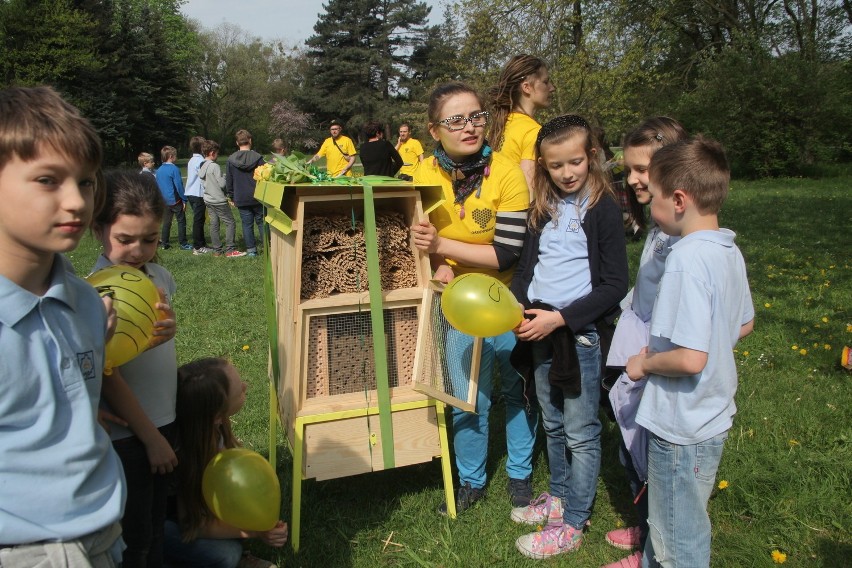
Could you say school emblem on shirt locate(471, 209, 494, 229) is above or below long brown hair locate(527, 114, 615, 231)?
below

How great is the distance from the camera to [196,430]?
109 inches

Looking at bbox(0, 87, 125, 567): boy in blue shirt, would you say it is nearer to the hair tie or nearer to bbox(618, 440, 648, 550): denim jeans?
Answer: the hair tie


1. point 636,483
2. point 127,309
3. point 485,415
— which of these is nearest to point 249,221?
point 485,415

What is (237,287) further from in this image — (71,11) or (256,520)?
(71,11)

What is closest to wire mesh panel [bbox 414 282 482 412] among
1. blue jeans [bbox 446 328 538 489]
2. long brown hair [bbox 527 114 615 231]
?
blue jeans [bbox 446 328 538 489]

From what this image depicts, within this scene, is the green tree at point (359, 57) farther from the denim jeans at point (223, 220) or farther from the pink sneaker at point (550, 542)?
the pink sneaker at point (550, 542)

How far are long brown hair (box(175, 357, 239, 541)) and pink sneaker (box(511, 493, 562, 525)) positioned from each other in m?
Answer: 1.54

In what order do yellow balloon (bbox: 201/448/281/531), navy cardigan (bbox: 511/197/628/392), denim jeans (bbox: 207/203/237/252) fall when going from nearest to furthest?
yellow balloon (bbox: 201/448/281/531)
navy cardigan (bbox: 511/197/628/392)
denim jeans (bbox: 207/203/237/252)

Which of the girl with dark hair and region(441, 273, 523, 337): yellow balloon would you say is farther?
region(441, 273, 523, 337): yellow balloon

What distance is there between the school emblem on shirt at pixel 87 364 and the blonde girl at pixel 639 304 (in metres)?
1.94

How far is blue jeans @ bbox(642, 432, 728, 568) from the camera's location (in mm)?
2281

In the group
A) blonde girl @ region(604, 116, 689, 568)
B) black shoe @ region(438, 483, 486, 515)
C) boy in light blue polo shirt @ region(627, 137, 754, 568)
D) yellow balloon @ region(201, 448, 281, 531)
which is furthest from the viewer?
black shoe @ region(438, 483, 486, 515)

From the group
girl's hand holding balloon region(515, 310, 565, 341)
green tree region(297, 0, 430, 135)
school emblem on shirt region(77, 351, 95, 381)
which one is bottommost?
girl's hand holding balloon region(515, 310, 565, 341)

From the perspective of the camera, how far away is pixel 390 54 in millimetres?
49156
